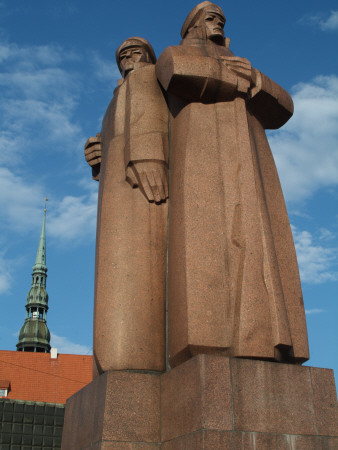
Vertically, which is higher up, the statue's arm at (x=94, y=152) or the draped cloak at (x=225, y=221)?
the statue's arm at (x=94, y=152)

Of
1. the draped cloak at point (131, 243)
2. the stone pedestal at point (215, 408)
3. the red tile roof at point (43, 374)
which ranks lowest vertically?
the stone pedestal at point (215, 408)

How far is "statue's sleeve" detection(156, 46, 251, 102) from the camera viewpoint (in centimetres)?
735

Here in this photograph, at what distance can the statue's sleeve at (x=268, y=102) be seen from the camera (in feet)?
26.3

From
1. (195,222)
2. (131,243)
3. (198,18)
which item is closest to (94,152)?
(131,243)

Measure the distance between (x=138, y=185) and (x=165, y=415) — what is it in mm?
2976

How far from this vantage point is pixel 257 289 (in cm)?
632

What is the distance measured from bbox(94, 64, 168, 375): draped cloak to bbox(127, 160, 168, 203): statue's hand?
76 mm

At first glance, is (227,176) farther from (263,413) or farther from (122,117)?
(263,413)

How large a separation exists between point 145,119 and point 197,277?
106 inches

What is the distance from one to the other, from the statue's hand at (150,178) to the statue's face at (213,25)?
241 cm

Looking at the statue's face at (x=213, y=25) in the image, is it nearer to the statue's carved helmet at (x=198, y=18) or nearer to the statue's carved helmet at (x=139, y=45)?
the statue's carved helmet at (x=198, y=18)

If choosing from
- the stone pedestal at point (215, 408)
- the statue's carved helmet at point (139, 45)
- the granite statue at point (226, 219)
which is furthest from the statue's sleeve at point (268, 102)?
the stone pedestal at point (215, 408)

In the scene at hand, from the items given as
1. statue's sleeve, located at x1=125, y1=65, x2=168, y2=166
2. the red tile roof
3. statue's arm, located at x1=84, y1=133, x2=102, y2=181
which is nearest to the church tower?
the red tile roof

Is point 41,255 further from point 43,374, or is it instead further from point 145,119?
point 145,119
